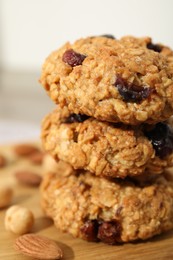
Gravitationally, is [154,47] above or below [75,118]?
above

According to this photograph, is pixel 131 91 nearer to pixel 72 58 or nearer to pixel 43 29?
pixel 72 58

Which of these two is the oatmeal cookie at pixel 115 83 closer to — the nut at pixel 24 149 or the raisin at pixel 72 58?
the raisin at pixel 72 58

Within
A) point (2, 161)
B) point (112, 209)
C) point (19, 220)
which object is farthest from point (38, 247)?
point (2, 161)

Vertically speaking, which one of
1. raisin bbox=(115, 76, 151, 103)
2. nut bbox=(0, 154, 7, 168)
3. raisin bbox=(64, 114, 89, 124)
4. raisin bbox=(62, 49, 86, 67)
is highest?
raisin bbox=(62, 49, 86, 67)

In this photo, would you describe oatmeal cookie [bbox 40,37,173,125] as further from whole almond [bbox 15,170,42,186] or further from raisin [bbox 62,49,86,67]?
whole almond [bbox 15,170,42,186]

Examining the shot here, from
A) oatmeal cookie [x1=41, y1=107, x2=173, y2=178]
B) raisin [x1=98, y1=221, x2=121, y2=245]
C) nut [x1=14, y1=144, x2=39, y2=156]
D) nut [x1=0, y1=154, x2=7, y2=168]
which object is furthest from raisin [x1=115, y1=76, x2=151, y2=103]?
nut [x1=14, y1=144, x2=39, y2=156]

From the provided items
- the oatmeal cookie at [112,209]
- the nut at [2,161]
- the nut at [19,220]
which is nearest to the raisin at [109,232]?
the oatmeal cookie at [112,209]

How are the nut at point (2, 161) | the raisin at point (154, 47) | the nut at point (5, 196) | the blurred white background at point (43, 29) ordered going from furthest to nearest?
the blurred white background at point (43, 29) < the nut at point (2, 161) < the nut at point (5, 196) < the raisin at point (154, 47)
